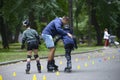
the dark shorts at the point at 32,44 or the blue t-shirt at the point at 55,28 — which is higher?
the blue t-shirt at the point at 55,28

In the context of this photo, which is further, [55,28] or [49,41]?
[55,28]

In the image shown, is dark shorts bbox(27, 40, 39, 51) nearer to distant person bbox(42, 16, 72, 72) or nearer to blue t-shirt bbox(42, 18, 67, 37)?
distant person bbox(42, 16, 72, 72)

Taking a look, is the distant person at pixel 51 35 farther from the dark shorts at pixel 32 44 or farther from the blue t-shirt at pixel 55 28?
the dark shorts at pixel 32 44

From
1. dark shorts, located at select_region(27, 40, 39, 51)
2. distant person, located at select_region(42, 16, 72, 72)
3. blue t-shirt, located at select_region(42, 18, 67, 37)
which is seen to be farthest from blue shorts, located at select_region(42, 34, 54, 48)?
dark shorts, located at select_region(27, 40, 39, 51)

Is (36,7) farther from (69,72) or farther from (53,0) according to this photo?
(69,72)

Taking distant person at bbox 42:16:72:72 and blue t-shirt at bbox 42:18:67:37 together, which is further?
distant person at bbox 42:16:72:72

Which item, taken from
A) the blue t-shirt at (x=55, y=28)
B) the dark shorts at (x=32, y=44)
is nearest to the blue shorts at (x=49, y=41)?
the blue t-shirt at (x=55, y=28)

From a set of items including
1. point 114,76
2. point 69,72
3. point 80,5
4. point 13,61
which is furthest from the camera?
point 80,5

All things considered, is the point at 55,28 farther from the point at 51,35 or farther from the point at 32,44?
the point at 32,44

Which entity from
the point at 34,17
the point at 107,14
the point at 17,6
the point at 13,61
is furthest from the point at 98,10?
the point at 13,61

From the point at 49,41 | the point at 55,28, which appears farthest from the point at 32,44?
the point at 55,28

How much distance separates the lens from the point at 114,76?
1445 centimetres

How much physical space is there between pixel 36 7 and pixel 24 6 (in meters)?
1.51

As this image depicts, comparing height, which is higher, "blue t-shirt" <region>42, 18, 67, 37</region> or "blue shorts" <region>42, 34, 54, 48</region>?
"blue t-shirt" <region>42, 18, 67, 37</region>
